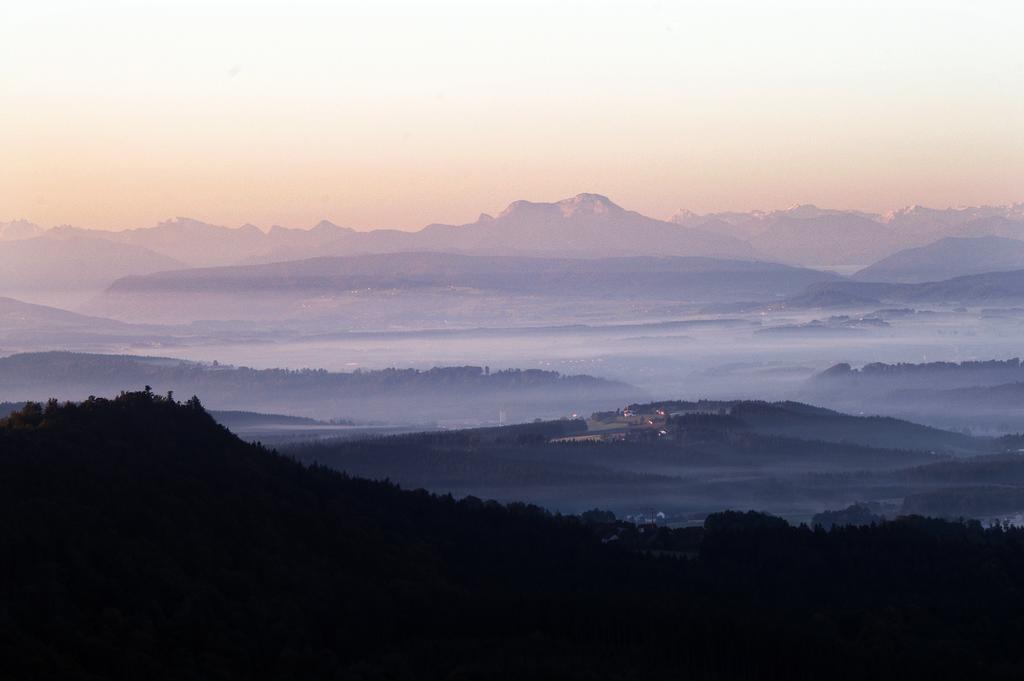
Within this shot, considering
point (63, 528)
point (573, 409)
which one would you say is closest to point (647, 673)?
point (63, 528)

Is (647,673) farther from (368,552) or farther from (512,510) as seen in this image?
(512,510)

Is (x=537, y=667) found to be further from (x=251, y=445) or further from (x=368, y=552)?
(x=251, y=445)

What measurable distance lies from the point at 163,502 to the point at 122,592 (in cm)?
744

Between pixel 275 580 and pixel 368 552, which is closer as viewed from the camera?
pixel 275 580

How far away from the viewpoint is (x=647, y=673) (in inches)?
1735

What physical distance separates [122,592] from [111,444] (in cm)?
1327

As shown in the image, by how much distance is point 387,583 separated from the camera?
51875mm

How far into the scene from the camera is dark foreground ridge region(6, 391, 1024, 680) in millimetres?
42375

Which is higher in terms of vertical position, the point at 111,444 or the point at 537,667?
the point at 111,444

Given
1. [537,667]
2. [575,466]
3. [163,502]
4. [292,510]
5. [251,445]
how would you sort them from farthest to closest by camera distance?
[575,466], [251,445], [292,510], [163,502], [537,667]

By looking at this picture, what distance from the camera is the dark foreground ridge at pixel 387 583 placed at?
4238cm

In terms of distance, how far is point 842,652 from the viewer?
1881 inches

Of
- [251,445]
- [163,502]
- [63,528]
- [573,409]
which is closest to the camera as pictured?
[63,528]

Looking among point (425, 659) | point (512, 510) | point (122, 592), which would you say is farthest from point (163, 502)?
point (512, 510)
